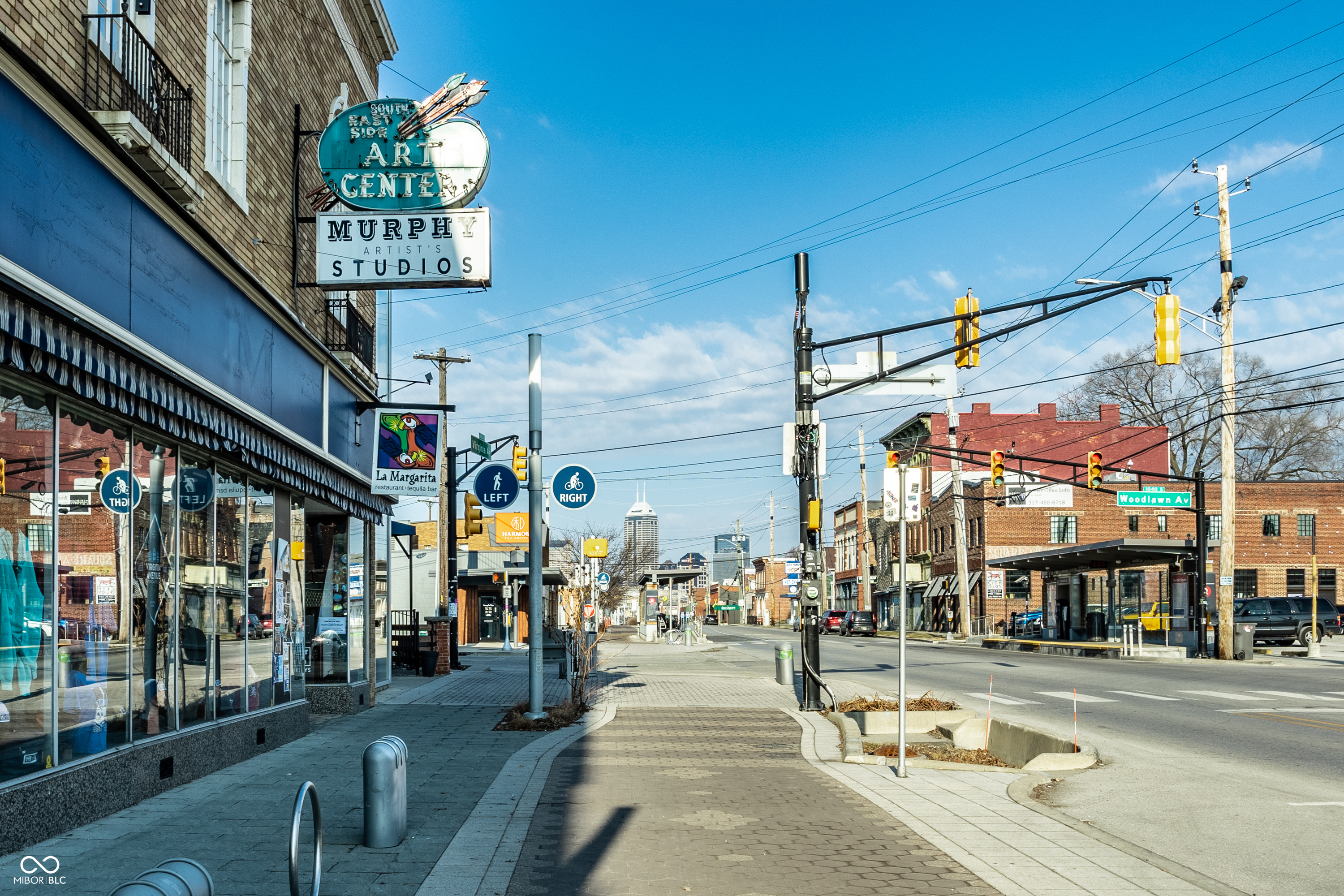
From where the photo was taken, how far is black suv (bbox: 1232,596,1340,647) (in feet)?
125

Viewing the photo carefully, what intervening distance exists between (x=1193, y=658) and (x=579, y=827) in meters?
29.8

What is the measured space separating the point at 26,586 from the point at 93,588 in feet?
3.09

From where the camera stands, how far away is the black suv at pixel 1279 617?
3806 centimetres

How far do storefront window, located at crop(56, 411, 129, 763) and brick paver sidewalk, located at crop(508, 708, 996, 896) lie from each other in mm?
3449

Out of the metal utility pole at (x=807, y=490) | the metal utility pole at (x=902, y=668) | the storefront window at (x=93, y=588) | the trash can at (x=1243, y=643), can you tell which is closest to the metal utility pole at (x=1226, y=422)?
the trash can at (x=1243, y=643)

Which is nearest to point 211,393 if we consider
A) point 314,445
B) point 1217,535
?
point 314,445

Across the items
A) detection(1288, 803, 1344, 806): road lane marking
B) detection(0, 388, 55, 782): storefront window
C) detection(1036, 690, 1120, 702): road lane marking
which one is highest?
detection(0, 388, 55, 782): storefront window

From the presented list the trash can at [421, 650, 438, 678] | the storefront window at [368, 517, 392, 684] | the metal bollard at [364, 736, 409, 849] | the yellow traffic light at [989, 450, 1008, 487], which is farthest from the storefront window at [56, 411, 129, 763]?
the yellow traffic light at [989, 450, 1008, 487]

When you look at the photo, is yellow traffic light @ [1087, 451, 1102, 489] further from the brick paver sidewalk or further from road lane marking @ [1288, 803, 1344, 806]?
road lane marking @ [1288, 803, 1344, 806]

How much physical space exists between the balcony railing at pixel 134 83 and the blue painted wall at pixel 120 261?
802 millimetres

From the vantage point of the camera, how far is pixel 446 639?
2691 centimetres

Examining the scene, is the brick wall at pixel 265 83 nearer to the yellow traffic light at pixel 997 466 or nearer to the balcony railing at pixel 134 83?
the balcony railing at pixel 134 83

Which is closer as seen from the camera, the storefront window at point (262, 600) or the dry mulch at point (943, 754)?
the dry mulch at point (943, 754)

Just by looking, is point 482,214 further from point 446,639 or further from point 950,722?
point 446,639
